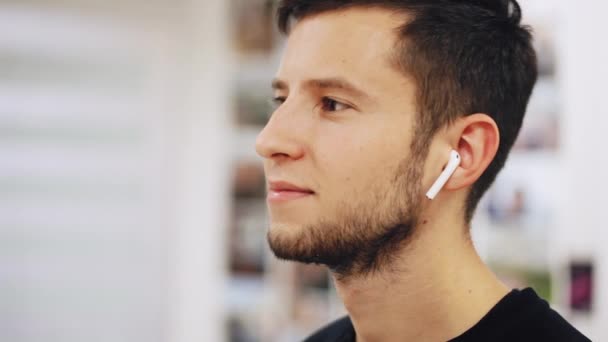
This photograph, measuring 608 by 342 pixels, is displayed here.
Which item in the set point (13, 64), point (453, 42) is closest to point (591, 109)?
point (453, 42)

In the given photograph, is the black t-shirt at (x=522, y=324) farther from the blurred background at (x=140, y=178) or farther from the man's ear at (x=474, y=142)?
the blurred background at (x=140, y=178)

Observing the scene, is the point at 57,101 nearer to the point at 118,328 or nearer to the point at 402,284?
the point at 118,328

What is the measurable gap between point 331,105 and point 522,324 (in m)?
0.43

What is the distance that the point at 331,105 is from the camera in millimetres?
1040

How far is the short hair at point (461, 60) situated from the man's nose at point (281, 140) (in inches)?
7.2

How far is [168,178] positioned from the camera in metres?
2.24

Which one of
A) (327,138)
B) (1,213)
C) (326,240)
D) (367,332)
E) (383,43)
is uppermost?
(383,43)

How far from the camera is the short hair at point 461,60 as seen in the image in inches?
40.5

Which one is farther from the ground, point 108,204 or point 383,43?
point 383,43

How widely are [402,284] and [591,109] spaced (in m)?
1.02

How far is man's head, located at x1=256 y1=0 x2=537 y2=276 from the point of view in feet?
3.30

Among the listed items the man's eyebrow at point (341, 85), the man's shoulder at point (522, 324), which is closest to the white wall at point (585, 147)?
the man's shoulder at point (522, 324)

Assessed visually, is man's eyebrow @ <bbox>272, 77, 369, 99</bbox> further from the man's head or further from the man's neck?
the man's neck

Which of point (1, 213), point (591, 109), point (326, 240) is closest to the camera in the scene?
point (326, 240)
